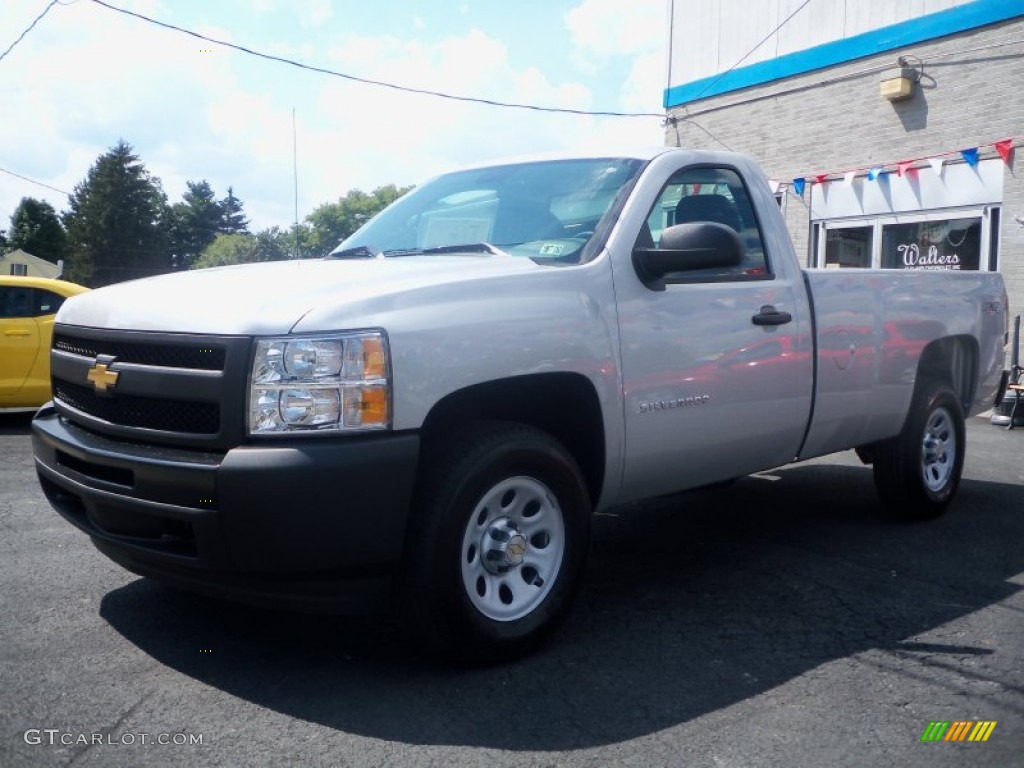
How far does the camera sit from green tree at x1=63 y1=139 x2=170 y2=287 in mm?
79500

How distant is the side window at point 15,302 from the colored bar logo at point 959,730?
898 centimetres

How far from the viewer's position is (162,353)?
341cm

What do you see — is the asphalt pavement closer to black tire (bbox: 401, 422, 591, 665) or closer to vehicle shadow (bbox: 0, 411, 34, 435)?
black tire (bbox: 401, 422, 591, 665)

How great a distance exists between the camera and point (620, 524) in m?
5.94

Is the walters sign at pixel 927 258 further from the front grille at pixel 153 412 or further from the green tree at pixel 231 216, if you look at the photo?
the green tree at pixel 231 216

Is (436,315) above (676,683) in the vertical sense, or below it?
above

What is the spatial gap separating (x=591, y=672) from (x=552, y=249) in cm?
170

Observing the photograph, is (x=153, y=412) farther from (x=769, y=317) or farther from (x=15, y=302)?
(x=15, y=302)

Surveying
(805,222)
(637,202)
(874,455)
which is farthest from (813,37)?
(637,202)

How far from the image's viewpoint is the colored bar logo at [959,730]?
3.15 metres

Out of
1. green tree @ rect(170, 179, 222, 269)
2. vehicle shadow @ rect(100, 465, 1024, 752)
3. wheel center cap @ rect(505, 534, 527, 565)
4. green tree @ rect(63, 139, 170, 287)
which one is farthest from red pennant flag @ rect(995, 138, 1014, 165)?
green tree @ rect(170, 179, 222, 269)

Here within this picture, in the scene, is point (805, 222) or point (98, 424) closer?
point (98, 424)

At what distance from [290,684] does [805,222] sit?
522 inches

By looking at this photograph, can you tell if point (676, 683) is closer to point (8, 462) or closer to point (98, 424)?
point (98, 424)
